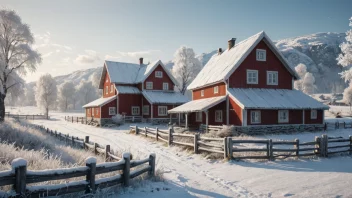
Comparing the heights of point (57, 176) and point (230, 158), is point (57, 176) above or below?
above

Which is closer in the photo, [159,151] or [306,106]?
[159,151]

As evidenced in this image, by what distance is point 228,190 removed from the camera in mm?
8016

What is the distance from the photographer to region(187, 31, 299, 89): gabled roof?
2577cm

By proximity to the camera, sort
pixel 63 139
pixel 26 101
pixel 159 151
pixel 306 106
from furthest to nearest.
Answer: pixel 26 101 → pixel 306 106 → pixel 63 139 → pixel 159 151

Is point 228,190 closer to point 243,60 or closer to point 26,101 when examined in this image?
point 243,60

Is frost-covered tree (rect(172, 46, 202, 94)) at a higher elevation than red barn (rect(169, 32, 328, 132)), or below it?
higher

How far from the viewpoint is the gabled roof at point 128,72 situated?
3977 cm

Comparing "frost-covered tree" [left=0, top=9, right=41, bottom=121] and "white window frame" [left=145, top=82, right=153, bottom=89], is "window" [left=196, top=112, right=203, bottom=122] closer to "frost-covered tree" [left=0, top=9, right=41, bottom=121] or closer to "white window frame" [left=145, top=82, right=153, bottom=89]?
"white window frame" [left=145, top=82, right=153, bottom=89]

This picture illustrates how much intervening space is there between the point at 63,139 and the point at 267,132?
18.8 m

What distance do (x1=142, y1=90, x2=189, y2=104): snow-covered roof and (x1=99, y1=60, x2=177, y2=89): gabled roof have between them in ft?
8.53

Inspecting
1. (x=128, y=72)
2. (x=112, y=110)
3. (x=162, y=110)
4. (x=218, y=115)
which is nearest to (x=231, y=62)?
(x=218, y=115)

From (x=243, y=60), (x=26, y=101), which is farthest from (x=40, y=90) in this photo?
(x=26, y=101)

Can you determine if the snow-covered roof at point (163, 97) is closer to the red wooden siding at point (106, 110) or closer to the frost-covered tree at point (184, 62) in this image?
the red wooden siding at point (106, 110)

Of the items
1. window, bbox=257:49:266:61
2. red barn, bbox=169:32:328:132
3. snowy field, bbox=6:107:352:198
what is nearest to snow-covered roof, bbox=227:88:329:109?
red barn, bbox=169:32:328:132
